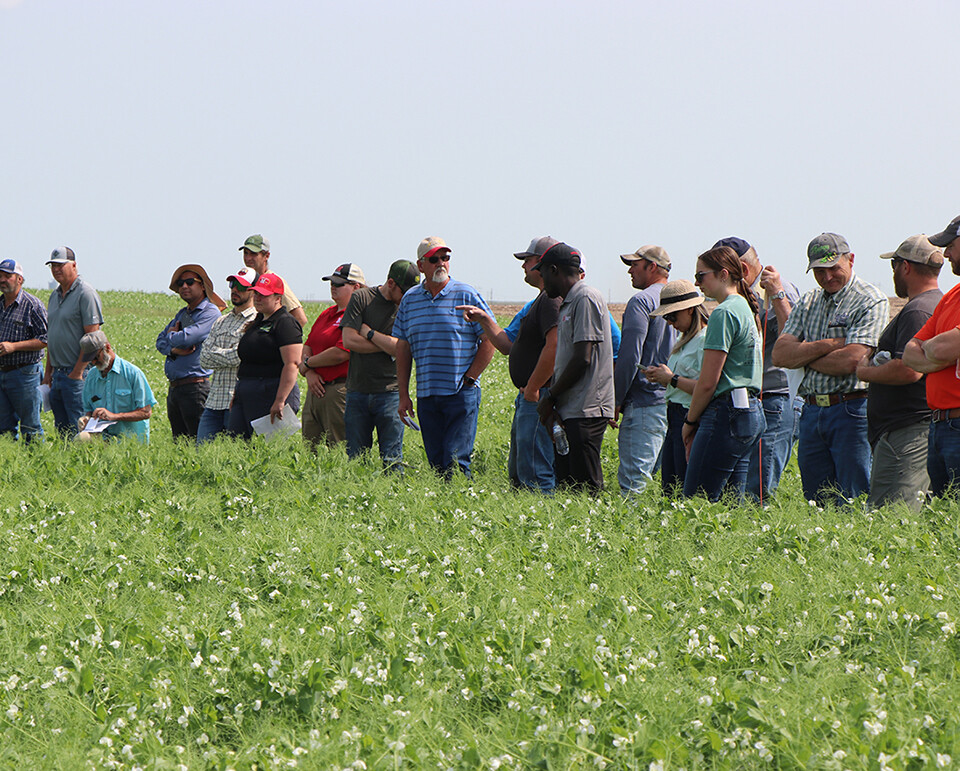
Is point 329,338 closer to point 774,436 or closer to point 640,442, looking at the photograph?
point 640,442

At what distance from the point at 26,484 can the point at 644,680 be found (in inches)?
234

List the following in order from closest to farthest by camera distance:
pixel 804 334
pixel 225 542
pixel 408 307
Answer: pixel 225 542
pixel 804 334
pixel 408 307

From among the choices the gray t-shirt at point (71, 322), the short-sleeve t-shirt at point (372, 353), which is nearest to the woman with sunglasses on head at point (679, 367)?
the short-sleeve t-shirt at point (372, 353)

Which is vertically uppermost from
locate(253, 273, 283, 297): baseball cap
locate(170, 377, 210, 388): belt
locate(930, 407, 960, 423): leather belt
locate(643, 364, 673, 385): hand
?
locate(253, 273, 283, 297): baseball cap

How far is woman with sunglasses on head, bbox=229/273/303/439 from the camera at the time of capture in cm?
952

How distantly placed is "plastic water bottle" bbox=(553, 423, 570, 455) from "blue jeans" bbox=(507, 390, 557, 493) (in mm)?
652

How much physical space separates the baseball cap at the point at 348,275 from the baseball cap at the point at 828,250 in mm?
5112

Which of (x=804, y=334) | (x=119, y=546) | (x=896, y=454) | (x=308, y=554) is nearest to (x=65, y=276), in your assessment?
(x=119, y=546)

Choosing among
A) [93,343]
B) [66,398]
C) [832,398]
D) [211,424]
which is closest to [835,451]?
[832,398]

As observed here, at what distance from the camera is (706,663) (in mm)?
4145

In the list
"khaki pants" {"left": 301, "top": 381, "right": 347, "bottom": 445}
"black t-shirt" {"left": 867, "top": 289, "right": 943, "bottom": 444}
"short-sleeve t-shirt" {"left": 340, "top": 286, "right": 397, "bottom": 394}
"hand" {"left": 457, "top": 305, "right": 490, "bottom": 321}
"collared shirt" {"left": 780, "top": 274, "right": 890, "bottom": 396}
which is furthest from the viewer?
"khaki pants" {"left": 301, "top": 381, "right": 347, "bottom": 445}

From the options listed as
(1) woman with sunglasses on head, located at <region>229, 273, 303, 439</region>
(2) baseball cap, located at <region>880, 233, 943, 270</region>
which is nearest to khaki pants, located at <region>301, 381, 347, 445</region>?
(1) woman with sunglasses on head, located at <region>229, 273, 303, 439</region>

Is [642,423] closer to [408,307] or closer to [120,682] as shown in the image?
[408,307]

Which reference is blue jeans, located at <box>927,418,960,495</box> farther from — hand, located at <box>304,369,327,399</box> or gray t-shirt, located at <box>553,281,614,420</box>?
hand, located at <box>304,369,327,399</box>
